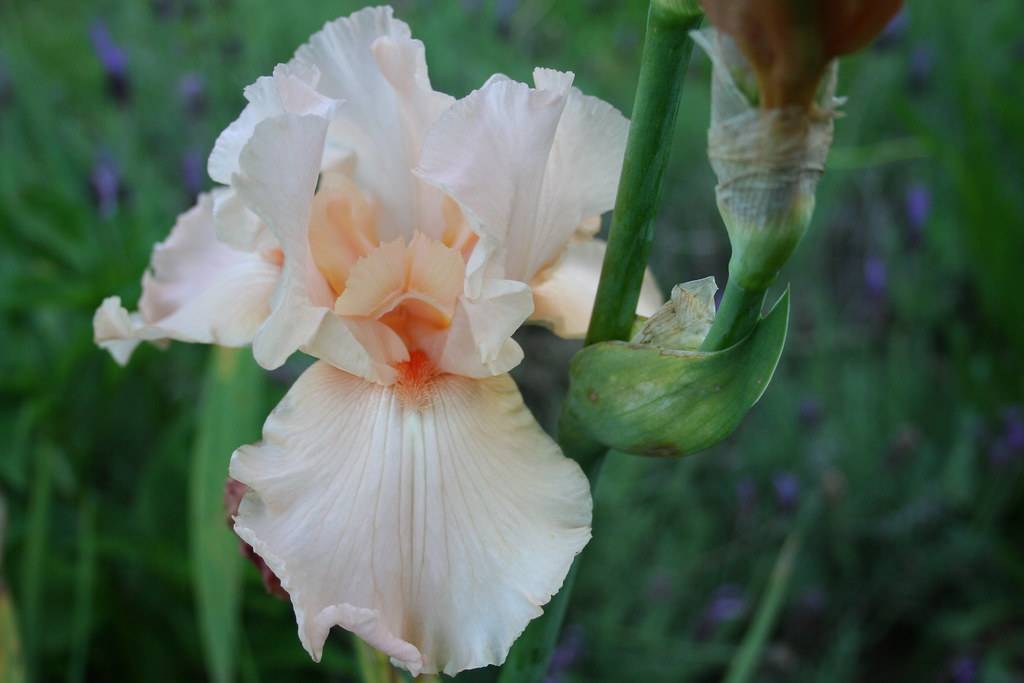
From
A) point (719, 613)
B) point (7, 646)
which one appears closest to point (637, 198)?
point (7, 646)

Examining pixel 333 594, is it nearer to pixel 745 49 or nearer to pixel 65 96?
pixel 745 49

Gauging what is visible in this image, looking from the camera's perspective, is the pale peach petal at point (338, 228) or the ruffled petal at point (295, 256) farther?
the pale peach petal at point (338, 228)

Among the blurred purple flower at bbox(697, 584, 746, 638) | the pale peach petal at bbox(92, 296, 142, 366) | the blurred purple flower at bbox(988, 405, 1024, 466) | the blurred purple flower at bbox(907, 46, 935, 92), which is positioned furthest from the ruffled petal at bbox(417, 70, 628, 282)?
the blurred purple flower at bbox(907, 46, 935, 92)

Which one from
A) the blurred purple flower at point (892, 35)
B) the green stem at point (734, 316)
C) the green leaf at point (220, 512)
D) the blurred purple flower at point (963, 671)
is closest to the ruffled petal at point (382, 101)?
the green stem at point (734, 316)

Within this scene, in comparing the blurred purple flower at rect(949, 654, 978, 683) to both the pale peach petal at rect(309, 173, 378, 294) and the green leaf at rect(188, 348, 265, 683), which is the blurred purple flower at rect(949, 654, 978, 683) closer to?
the green leaf at rect(188, 348, 265, 683)

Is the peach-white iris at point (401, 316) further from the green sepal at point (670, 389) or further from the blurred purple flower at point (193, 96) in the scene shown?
the blurred purple flower at point (193, 96)

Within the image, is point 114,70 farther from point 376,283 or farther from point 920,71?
point 920,71
